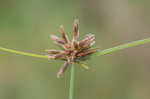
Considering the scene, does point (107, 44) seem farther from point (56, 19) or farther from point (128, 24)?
point (56, 19)

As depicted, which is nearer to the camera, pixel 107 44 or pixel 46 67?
pixel 46 67

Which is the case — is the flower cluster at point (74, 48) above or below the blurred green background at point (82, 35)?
below

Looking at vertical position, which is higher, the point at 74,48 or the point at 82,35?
the point at 82,35


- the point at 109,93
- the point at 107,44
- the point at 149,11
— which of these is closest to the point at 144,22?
the point at 149,11

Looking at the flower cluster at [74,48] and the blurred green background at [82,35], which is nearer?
the flower cluster at [74,48]

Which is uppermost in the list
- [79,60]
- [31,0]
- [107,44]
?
[31,0]

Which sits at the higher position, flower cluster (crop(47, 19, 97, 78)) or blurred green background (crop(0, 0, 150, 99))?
blurred green background (crop(0, 0, 150, 99))

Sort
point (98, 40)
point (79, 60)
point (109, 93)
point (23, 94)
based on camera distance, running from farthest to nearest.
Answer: point (98, 40)
point (109, 93)
point (23, 94)
point (79, 60)

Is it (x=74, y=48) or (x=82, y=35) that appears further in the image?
(x=82, y=35)
